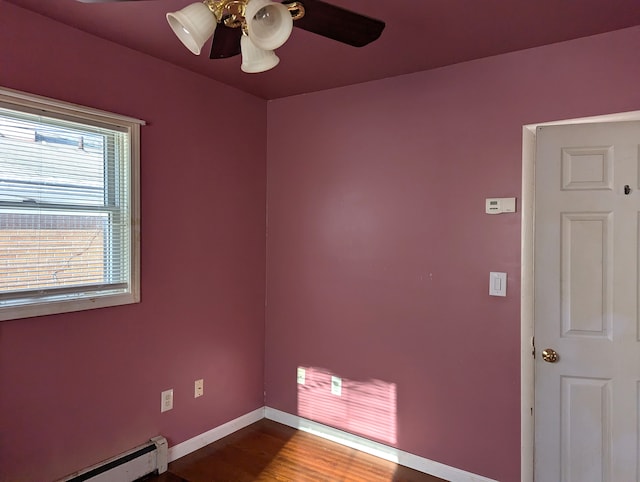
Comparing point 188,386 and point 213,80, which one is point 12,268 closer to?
point 188,386

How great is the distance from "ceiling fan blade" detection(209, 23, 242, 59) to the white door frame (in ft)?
5.17

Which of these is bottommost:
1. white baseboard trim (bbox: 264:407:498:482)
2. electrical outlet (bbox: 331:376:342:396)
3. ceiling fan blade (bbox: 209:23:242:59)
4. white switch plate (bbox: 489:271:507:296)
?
white baseboard trim (bbox: 264:407:498:482)

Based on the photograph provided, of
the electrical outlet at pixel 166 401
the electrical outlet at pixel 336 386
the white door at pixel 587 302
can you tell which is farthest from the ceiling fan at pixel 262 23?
the electrical outlet at pixel 336 386

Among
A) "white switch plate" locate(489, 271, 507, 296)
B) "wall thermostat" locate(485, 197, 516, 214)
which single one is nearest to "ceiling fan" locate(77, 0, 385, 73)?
"wall thermostat" locate(485, 197, 516, 214)

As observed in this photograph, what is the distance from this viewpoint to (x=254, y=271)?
3.28m

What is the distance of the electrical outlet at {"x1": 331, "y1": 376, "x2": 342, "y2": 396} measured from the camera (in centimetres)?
301

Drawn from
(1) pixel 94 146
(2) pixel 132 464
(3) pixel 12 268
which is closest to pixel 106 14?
(1) pixel 94 146

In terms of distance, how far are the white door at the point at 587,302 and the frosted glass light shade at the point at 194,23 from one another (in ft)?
5.84

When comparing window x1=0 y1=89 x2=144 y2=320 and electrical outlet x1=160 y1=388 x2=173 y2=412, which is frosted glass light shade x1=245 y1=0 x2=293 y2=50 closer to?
window x1=0 y1=89 x2=144 y2=320

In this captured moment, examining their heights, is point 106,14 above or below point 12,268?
above

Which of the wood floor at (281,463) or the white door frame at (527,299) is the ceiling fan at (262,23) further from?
the wood floor at (281,463)

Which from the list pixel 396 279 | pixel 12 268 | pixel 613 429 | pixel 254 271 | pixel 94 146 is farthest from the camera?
pixel 254 271

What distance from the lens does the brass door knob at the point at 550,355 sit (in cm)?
227

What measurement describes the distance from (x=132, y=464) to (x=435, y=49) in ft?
9.15
